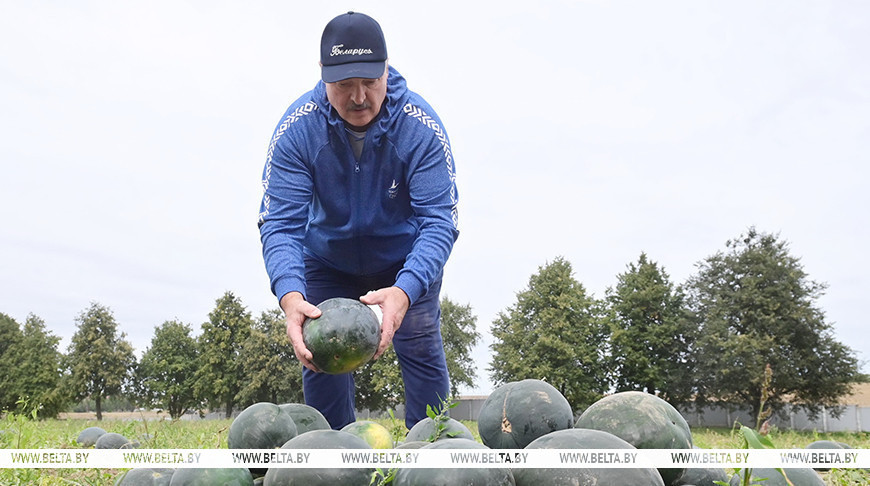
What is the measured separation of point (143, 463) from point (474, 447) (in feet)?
4.67

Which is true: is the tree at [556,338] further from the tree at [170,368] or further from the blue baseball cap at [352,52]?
the blue baseball cap at [352,52]

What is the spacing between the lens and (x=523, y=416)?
8.14ft

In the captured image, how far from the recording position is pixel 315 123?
473 cm

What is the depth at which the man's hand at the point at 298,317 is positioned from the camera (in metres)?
3.70

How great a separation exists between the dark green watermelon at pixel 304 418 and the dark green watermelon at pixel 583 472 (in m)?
1.19

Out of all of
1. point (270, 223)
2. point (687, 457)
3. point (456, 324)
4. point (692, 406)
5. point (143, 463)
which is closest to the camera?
point (687, 457)

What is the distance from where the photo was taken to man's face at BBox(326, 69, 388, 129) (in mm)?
4281

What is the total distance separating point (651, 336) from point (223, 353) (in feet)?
94.4

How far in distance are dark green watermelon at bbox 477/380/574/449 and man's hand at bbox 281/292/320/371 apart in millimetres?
1394

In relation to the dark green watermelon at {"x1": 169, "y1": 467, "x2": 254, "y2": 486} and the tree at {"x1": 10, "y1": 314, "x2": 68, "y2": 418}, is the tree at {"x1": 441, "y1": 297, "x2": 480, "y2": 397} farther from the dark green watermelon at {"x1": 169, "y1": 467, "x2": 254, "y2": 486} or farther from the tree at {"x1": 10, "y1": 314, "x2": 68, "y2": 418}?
the dark green watermelon at {"x1": 169, "y1": 467, "x2": 254, "y2": 486}

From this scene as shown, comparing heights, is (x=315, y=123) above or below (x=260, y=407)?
above

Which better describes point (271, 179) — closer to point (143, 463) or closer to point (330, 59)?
point (330, 59)

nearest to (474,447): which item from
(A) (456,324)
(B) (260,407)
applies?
(B) (260,407)

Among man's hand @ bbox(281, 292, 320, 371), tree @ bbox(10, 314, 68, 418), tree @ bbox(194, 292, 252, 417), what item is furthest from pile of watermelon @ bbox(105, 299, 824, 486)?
tree @ bbox(10, 314, 68, 418)
